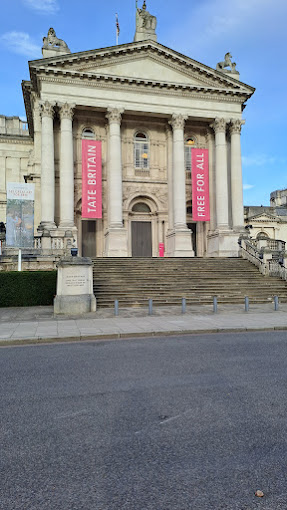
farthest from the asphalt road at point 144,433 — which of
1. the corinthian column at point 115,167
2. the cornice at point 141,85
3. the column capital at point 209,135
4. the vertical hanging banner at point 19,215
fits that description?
the column capital at point 209,135

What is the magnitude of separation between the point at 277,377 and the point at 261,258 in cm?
1982

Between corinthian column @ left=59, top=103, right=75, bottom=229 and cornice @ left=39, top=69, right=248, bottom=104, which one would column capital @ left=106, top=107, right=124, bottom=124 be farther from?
corinthian column @ left=59, top=103, right=75, bottom=229

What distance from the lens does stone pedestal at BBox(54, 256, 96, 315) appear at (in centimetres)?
1521

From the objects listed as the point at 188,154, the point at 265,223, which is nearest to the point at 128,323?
the point at 188,154

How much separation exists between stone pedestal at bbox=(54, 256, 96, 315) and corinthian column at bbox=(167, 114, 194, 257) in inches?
600

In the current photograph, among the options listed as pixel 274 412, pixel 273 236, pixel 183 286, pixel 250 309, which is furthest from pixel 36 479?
pixel 273 236

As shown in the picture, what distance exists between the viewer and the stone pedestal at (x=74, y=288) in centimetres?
1521

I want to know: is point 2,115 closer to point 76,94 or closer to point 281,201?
point 76,94

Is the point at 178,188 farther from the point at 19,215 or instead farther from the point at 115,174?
the point at 19,215

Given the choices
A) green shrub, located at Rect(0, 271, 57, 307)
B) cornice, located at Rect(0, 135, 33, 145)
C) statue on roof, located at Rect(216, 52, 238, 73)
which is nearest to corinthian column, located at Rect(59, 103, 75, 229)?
green shrub, located at Rect(0, 271, 57, 307)

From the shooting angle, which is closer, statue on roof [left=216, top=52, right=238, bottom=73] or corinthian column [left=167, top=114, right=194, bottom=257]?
corinthian column [left=167, top=114, right=194, bottom=257]

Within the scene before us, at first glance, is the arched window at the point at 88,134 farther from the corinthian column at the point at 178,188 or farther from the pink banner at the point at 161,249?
the pink banner at the point at 161,249

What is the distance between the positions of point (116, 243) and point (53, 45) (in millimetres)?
16986

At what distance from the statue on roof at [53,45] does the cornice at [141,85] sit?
260cm
